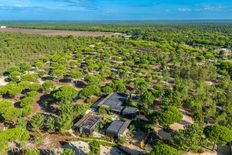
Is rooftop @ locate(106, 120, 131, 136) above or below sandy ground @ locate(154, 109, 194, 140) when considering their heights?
above

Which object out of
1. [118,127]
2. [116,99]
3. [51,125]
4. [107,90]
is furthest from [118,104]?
[51,125]

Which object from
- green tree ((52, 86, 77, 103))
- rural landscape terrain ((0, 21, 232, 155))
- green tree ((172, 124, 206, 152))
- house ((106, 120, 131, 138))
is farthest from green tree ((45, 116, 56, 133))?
green tree ((172, 124, 206, 152))

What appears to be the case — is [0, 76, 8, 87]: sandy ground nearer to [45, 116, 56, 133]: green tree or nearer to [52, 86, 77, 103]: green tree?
[52, 86, 77, 103]: green tree

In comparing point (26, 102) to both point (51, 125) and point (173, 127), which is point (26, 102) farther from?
point (173, 127)

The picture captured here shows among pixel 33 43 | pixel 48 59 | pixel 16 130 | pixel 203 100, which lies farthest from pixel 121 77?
pixel 33 43

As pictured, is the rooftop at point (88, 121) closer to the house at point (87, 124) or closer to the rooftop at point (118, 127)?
the house at point (87, 124)

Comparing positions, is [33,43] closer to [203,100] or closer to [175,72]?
[175,72]
